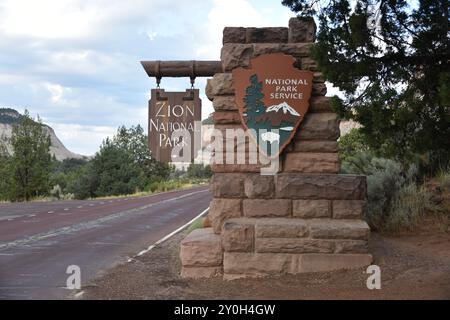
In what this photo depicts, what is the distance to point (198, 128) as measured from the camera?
9.91m

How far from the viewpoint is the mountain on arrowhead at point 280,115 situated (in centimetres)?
824

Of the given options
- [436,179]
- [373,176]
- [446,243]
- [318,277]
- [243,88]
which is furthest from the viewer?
[436,179]

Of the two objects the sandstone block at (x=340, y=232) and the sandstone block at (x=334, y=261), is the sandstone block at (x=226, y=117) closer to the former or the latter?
the sandstone block at (x=340, y=232)

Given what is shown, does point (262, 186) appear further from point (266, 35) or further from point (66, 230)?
point (66, 230)

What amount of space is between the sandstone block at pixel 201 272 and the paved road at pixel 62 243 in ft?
5.47

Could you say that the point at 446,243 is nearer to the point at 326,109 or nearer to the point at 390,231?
the point at 390,231

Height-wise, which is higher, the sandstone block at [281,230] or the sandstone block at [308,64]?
the sandstone block at [308,64]

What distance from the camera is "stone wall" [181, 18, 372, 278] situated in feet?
25.3

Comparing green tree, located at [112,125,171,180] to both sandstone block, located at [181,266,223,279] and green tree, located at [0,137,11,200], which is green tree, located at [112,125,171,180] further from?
sandstone block, located at [181,266,223,279]

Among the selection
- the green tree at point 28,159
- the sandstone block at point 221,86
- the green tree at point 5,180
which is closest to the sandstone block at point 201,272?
the sandstone block at point 221,86

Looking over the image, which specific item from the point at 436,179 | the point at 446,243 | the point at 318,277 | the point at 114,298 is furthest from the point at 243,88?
the point at 436,179

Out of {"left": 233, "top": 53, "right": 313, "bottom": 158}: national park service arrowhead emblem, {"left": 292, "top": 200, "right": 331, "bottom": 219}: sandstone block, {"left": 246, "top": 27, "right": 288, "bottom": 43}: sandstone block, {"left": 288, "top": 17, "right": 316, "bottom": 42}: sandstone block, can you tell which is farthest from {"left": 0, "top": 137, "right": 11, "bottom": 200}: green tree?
{"left": 292, "top": 200, "right": 331, "bottom": 219}: sandstone block
